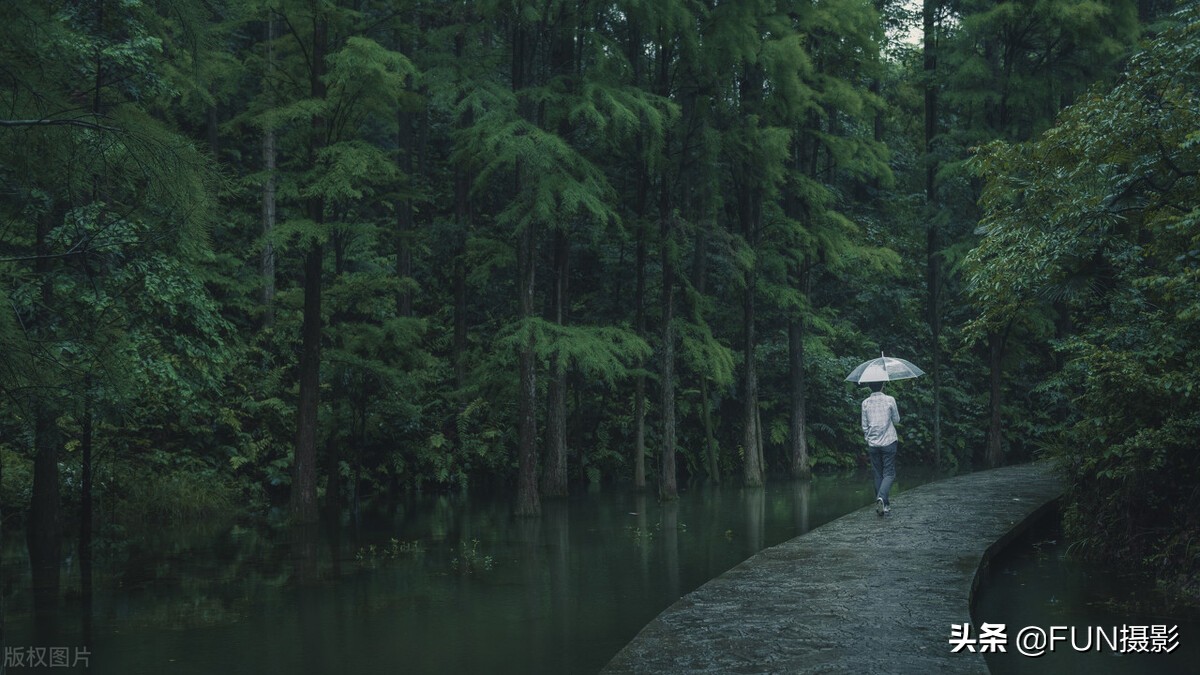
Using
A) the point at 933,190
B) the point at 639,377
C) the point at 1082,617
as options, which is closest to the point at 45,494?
the point at 639,377

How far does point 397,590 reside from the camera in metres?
12.6

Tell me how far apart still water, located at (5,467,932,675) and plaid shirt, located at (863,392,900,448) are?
8.52 ft

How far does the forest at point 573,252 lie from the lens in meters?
11.5

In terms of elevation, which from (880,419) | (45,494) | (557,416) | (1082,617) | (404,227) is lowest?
(1082,617)

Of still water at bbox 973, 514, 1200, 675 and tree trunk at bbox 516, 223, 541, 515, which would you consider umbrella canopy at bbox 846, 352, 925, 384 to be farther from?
tree trunk at bbox 516, 223, 541, 515

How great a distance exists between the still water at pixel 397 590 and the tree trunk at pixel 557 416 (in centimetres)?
179

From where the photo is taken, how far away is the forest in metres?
11.5

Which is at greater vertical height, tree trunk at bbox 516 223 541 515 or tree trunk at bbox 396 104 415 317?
tree trunk at bbox 396 104 415 317

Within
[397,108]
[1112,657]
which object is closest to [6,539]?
[397,108]

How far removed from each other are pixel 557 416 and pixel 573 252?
29.0 feet

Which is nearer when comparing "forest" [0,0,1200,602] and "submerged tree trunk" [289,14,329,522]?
"forest" [0,0,1200,602]

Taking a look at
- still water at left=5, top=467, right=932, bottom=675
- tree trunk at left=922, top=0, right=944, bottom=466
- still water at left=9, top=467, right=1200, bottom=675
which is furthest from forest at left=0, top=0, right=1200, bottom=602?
still water at left=5, top=467, right=932, bottom=675

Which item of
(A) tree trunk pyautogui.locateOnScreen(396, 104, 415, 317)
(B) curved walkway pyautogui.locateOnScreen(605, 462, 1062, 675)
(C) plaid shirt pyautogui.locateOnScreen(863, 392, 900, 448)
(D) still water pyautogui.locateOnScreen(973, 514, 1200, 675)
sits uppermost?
(A) tree trunk pyautogui.locateOnScreen(396, 104, 415, 317)

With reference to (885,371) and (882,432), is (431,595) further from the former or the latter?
(885,371)
